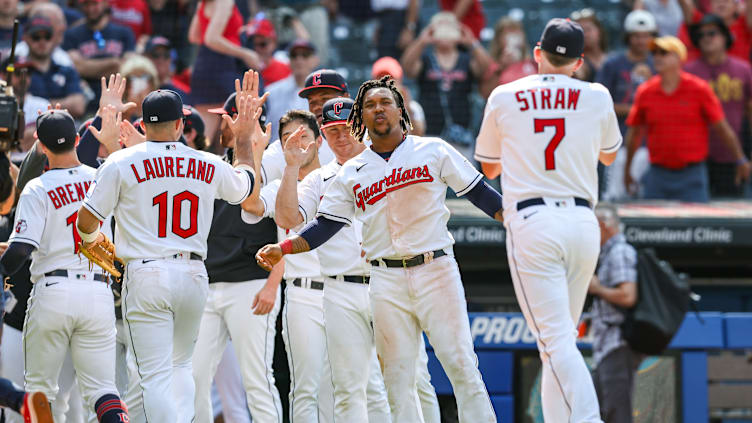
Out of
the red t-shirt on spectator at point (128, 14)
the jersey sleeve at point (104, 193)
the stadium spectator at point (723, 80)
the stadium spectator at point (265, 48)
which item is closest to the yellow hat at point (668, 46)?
the stadium spectator at point (723, 80)

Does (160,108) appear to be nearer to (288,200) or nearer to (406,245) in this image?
(288,200)

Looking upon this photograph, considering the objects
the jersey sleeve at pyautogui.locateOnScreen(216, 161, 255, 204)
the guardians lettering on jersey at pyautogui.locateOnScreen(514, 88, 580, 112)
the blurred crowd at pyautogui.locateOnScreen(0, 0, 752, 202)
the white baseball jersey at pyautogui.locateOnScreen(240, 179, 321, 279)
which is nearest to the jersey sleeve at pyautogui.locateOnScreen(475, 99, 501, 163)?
the guardians lettering on jersey at pyautogui.locateOnScreen(514, 88, 580, 112)

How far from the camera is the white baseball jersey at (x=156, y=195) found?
4.90 m

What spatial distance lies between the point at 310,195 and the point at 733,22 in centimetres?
657

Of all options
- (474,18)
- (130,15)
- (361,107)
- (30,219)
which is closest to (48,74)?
(130,15)

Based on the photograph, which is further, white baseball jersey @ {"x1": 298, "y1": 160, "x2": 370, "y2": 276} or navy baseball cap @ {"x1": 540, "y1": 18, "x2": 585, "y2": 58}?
white baseball jersey @ {"x1": 298, "y1": 160, "x2": 370, "y2": 276}

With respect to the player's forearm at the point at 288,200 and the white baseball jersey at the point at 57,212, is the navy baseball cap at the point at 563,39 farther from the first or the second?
the white baseball jersey at the point at 57,212

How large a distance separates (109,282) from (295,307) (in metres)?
0.98

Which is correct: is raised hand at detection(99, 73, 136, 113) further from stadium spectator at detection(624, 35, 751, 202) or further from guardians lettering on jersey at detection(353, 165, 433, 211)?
stadium spectator at detection(624, 35, 751, 202)

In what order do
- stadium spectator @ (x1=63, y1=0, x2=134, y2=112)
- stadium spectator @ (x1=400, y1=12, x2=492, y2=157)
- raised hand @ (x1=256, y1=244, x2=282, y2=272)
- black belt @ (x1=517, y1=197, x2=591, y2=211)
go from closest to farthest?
raised hand @ (x1=256, y1=244, x2=282, y2=272) → black belt @ (x1=517, y1=197, x2=591, y2=211) → stadium spectator @ (x1=400, y1=12, x2=492, y2=157) → stadium spectator @ (x1=63, y1=0, x2=134, y2=112)

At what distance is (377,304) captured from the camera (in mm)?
4691

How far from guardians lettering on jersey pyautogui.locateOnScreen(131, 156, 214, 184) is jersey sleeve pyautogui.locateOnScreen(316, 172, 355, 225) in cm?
64

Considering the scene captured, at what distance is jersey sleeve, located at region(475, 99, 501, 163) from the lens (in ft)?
16.5

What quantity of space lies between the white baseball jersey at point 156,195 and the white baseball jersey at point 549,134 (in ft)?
4.56
